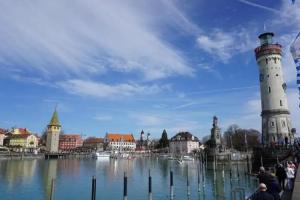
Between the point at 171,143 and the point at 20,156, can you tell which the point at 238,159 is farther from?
the point at 171,143

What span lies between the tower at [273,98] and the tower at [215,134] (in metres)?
39.7

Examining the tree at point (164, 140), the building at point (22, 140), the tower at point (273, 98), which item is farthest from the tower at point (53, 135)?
the tower at point (273, 98)

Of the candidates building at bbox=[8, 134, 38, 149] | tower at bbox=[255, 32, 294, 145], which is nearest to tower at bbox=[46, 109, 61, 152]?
building at bbox=[8, 134, 38, 149]

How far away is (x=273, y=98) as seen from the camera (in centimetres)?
5547

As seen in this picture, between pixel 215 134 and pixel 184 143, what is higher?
pixel 215 134

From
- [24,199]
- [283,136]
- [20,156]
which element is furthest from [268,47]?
[20,156]

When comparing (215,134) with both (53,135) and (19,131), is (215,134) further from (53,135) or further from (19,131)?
(19,131)

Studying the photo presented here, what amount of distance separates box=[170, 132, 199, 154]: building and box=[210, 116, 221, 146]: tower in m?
89.0

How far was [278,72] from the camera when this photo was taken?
56.5 metres

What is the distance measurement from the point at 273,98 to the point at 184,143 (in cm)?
13602

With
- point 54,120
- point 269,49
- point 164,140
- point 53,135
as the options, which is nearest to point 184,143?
point 164,140

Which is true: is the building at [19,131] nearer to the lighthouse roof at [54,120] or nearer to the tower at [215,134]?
the lighthouse roof at [54,120]

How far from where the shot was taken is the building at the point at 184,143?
187775 millimetres

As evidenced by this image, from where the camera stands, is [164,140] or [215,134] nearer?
[215,134]
